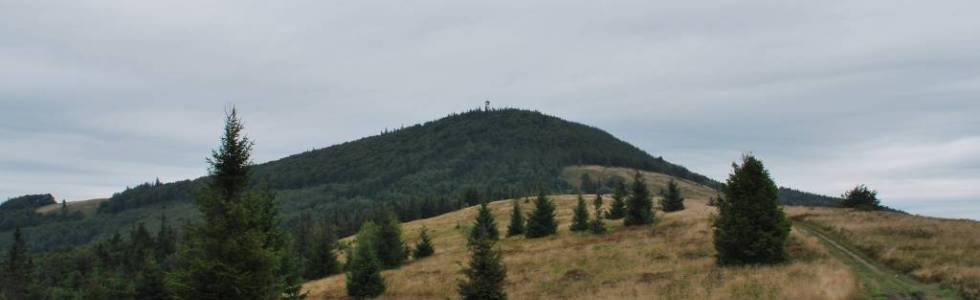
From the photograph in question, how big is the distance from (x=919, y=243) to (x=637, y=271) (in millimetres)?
15448

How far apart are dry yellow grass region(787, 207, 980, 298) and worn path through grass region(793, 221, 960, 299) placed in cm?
53

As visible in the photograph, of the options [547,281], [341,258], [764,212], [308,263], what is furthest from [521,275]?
[341,258]

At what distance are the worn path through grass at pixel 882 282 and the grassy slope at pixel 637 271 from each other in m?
0.85

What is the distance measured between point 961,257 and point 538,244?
105ft

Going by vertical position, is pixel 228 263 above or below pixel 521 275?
above

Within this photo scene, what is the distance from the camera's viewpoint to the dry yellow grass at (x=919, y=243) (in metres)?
25.8

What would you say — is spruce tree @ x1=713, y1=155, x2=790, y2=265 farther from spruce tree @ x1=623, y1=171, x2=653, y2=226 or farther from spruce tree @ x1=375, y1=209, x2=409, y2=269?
spruce tree @ x1=375, y1=209, x2=409, y2=269

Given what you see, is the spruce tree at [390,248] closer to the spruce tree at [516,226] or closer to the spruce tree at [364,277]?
the spruce tree at [516,226]

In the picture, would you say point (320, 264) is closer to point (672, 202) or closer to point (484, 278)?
point (672, 202)

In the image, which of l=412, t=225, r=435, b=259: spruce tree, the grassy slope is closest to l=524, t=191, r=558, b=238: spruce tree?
the grassy slope

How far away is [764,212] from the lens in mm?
31047

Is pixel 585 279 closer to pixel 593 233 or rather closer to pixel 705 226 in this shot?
pixel 705 226

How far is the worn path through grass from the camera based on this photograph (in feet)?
76.2

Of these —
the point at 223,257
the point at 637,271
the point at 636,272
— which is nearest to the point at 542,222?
the point at 637,271
